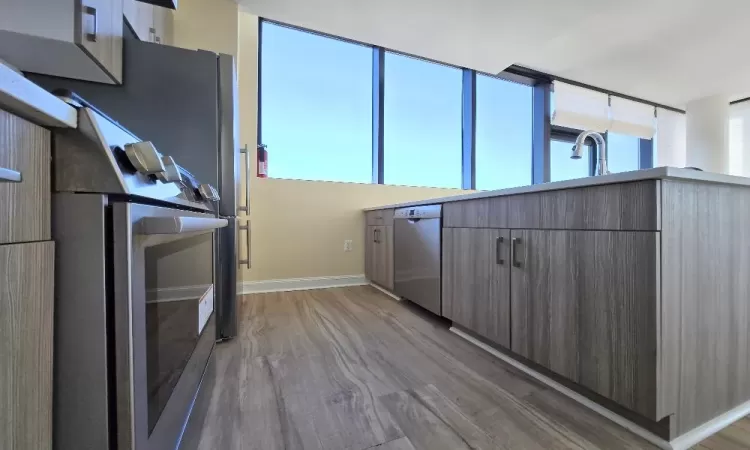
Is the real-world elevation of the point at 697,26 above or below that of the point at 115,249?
above

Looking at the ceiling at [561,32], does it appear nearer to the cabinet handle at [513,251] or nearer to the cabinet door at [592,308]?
the cabinet handle at [513,251]

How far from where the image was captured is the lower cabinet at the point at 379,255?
8.59ft

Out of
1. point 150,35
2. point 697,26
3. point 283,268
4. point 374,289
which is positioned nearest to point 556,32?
point 697,26

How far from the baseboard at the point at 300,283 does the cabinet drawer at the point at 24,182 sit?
2498mm

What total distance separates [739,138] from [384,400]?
6.35m

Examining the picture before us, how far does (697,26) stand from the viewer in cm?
266

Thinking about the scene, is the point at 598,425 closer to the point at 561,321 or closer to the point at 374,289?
the point at 561,321

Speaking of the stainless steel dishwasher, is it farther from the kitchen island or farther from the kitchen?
the kitchen island

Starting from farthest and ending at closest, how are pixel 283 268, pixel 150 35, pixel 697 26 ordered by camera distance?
pixel 283 268 < pixel 697 26 < pixel 150 35

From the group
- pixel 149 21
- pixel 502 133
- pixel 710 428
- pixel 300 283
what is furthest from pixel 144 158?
pixel 502 133

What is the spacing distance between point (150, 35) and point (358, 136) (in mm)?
2021

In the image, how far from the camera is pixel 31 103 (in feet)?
1.10

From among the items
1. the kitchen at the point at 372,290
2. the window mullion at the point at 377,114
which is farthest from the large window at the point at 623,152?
the window mullion at the point at 377,114

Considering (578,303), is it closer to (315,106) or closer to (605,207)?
(605,207)
